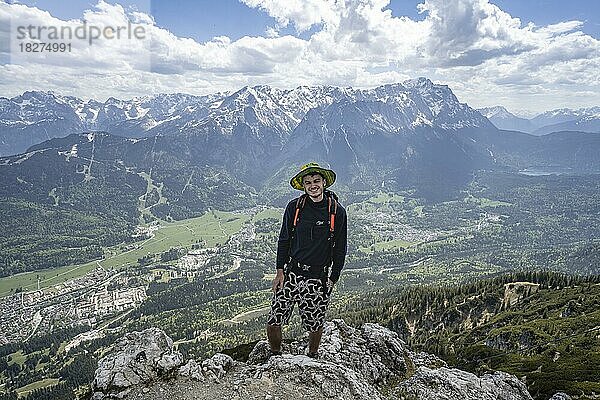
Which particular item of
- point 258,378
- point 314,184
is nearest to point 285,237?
point 314,184

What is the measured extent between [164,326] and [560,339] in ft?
368

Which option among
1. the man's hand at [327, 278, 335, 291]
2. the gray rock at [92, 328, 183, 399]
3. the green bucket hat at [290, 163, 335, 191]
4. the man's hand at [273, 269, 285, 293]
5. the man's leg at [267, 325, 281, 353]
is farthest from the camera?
the gray rock at [92, 328, 183, 399]

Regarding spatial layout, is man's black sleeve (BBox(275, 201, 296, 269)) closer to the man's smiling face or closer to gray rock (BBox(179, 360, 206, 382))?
the man's smiling face

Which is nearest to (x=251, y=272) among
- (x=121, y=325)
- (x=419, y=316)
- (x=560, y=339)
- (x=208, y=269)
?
(x=208, y=269)

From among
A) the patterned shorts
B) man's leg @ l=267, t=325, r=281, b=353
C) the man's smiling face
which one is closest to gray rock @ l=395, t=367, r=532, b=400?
man's leg @ l=267, t=325, r=281, b=353

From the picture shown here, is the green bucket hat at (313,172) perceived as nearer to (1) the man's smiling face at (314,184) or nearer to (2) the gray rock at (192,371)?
(1) the man's smiling face at (314,184)

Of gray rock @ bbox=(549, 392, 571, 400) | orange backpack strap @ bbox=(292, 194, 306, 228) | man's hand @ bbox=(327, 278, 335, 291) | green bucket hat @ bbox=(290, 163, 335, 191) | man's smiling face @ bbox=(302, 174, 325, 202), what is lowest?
gray rock @ bbox=(549, 392, 571, 400)

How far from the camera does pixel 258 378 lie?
11117mm

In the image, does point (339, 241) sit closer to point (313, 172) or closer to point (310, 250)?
point (310, 250)

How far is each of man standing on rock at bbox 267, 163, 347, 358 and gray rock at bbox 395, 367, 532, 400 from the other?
6.58 m

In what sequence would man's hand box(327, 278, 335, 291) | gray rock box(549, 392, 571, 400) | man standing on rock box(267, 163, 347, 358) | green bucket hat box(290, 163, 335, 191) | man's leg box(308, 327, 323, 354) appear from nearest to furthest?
green bucket hat box(290, 163, 335, 191) < man standing on rock box(267, 163, 347, 358) < man's hand box(327, 278, 335, 291) < man's leg box(308, 327, 323, 354) < gray rock box(549, 392, 571, 400)

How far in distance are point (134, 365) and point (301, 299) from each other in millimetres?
5905

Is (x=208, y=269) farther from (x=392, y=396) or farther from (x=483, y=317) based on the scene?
(x=392, y=396)

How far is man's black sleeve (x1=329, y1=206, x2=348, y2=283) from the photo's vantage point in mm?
10141
